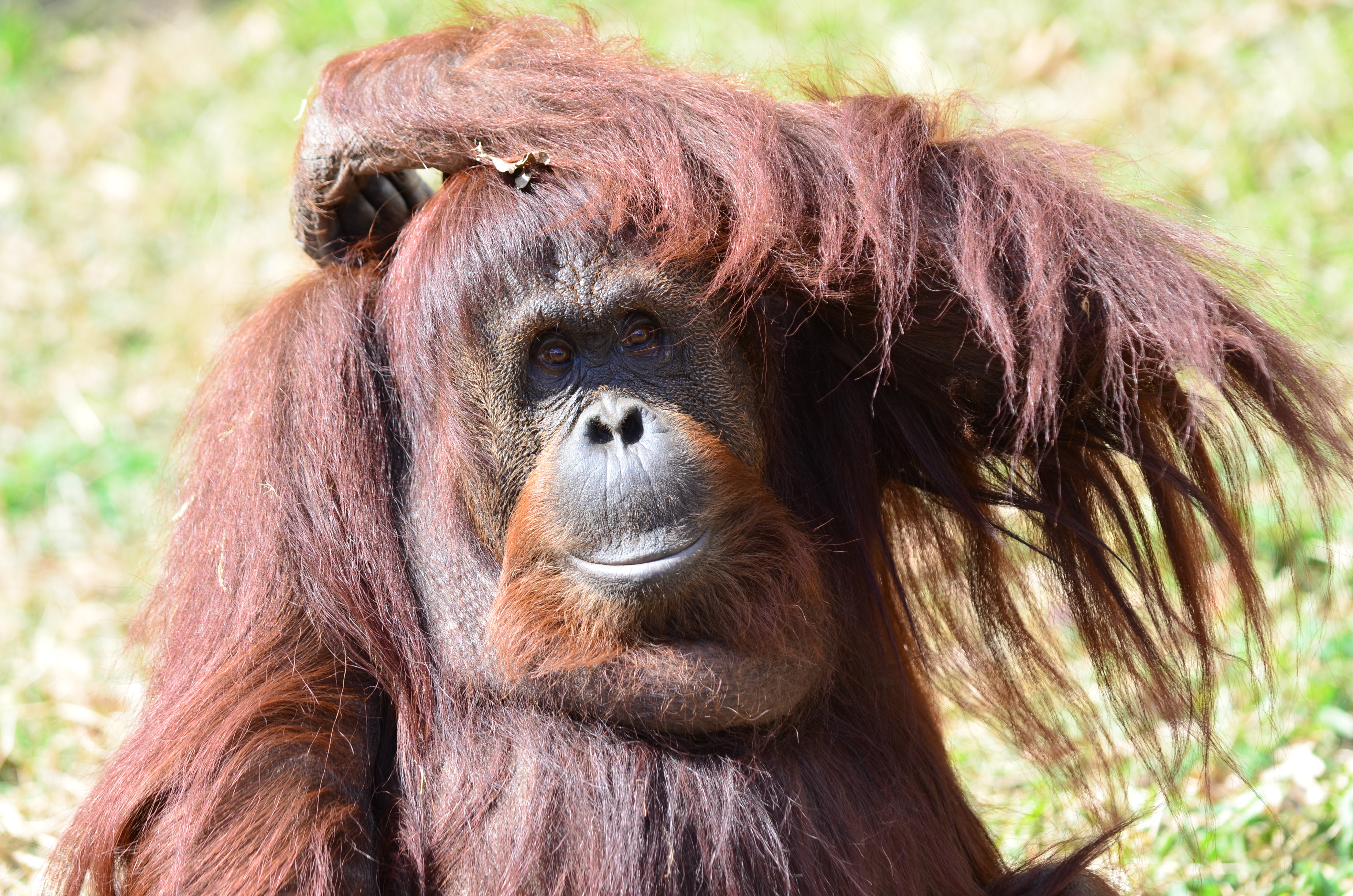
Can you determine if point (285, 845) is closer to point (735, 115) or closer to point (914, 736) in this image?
point (914, 736)

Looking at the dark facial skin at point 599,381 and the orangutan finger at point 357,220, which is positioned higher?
the orangutan finger at point 357,220

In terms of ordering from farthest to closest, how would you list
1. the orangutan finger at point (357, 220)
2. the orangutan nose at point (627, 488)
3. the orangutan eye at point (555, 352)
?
the orangutan finger at point (357, 220) < the orangutan eye at point (555, 352) < the orangutan nose at point (627, 488)

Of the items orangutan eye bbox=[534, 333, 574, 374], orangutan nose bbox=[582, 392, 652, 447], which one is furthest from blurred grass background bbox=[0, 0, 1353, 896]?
orangutan nose bbox=[582, 392, 652, 447]

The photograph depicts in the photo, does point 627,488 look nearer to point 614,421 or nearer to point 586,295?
point 614,421

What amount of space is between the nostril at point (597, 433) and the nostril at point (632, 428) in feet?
0.07

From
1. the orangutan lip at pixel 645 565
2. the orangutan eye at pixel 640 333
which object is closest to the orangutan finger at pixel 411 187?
the orangutan eye at pixel 640 333

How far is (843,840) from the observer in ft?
7.00

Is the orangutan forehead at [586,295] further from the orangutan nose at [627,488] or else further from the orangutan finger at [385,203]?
the orangutan finger at [385,203]

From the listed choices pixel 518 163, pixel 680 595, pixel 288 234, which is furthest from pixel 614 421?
pixel 288 234

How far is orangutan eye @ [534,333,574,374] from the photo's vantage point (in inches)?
80.7

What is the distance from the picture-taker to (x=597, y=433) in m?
1.96

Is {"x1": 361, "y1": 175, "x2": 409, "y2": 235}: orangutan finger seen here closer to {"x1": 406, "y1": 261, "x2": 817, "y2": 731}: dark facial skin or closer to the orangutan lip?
{"x1": 406, "y1": 261, "x2": 817, "y2": 731}: dark facial skin

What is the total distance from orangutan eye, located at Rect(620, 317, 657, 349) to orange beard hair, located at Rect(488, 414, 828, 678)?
152mm

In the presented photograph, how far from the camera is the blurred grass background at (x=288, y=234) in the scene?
3014 mm
